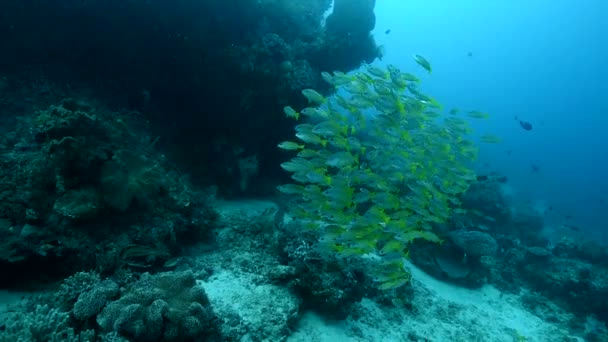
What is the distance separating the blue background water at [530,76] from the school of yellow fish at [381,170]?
2988 centimetres

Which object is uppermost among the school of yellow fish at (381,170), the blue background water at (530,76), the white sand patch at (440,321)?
the blue background water at (530,76)

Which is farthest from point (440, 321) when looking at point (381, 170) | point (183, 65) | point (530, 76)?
point (530, 76)

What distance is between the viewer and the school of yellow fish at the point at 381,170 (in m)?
6.59

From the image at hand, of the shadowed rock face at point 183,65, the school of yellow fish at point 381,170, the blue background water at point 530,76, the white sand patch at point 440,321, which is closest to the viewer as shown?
the white sand patch at point 440,321

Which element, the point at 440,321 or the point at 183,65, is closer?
the point at 440,321

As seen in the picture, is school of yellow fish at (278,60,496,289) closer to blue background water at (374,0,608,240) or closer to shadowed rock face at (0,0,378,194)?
shadowed rock face at (0,0,378,194)

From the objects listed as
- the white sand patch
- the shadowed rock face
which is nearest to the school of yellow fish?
the white sand patch

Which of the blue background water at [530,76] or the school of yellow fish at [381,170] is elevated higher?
the blue background water at [530,76]

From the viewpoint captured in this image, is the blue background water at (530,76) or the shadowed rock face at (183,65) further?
the blue background water at (530,76)

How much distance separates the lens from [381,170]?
8.32 meters

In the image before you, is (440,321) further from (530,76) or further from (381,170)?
(530,76)

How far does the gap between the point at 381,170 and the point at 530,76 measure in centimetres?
15572

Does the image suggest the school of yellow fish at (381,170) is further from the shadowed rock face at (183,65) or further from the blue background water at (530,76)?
the blue background water at (530,76)

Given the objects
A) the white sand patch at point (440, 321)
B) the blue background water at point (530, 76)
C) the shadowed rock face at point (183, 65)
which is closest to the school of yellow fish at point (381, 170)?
the white sand patch at point (440, 321)
